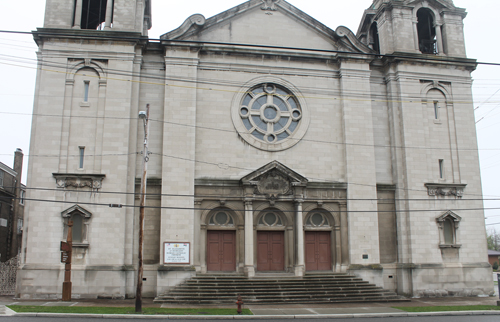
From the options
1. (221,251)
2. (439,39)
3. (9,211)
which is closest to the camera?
(221,251)

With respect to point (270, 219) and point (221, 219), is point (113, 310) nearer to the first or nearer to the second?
point (221, 219)

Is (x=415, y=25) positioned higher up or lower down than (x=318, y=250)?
higher up

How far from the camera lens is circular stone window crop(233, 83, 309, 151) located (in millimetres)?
25641

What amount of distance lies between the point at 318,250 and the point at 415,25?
1532 centimetres

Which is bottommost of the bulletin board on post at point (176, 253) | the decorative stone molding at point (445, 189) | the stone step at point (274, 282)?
the stone step at point (274, 282)

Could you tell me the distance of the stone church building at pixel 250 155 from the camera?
22.8 m

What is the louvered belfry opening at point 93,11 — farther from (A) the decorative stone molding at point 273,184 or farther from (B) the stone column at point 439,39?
(B) the stone column at point 439,39

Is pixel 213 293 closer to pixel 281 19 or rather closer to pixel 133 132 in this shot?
pixel 133 132

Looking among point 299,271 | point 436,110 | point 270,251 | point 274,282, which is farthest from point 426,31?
point 274,282

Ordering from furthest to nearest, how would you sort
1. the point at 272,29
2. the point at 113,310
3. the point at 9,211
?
the point at 9,211, the point at 272,29, the point at 113,310

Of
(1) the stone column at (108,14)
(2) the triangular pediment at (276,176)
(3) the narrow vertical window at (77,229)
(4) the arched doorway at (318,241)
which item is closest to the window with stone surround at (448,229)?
(4) the arched doorway at (318,241)

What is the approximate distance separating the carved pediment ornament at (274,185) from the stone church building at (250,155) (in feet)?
0.19

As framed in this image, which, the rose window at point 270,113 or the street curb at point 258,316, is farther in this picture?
the rose window at point 270,113

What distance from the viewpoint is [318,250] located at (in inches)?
1001
